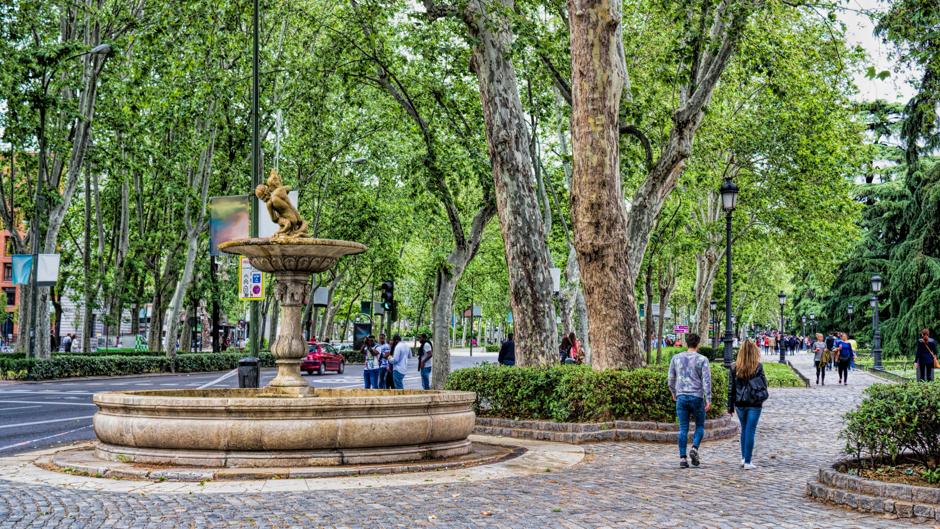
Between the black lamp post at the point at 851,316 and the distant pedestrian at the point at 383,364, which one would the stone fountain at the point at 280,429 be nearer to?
the distant pedestrian at the point at 383,364

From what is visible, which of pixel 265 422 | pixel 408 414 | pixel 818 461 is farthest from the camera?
pixel 818 461

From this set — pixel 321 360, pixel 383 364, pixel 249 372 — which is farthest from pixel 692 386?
pixel 321 360

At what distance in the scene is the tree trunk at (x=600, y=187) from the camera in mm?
14266

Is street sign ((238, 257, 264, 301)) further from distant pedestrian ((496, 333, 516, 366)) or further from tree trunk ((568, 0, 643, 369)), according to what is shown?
tree trunk ((568, 0, 643, 369))

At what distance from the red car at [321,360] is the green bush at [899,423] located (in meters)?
32.3

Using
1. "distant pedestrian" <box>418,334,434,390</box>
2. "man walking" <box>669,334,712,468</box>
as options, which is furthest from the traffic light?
"man walking" <box>669,334,712,468</box>

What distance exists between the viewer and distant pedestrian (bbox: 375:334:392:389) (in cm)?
2125

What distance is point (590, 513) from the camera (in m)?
7.83

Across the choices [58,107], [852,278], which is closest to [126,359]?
[58,107]

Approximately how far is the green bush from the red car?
32.3 metres

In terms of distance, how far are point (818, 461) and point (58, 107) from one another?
24.2 m

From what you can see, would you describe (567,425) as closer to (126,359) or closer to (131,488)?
(131,488)

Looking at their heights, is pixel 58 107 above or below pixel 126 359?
above

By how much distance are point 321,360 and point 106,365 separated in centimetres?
974
